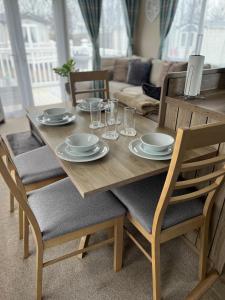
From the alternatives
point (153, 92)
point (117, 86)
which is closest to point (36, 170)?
point (153, 92)

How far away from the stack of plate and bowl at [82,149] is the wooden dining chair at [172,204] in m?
0.29

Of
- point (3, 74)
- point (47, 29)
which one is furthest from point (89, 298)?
point (47, 29)

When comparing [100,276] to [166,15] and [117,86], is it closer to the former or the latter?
[117,86]

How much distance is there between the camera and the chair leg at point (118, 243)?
1.25 meters

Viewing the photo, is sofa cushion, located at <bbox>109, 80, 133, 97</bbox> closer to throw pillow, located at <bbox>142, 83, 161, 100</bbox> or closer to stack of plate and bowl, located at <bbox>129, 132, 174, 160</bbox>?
throw pillow, located at <bbox>142, 83, 161, 100</bbox>

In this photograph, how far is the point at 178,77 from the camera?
1.41 meters

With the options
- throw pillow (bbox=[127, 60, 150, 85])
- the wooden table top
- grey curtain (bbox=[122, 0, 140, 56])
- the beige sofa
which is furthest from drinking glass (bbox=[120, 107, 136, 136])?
grey curtain (bbox=[122, 0, 140, 56])

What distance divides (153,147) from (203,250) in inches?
27.8

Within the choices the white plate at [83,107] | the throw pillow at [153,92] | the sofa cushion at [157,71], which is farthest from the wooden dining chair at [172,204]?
the sofa cushion at [157,71]

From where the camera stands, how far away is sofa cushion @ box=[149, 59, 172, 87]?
3.42 metres

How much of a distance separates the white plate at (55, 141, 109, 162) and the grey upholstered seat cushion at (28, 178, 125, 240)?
0.26 metres

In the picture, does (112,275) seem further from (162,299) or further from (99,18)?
(99,18)

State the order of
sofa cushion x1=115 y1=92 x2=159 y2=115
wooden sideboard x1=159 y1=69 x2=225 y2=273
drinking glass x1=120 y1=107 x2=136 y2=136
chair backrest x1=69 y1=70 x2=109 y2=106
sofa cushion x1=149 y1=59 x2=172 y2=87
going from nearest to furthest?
wooden sideboard x1=159 y1=69 x2=225 y2=273
drinking glass x1=120 y1=107 x2=136 y2=136
sofa cushion x1=115 y1=92 x2=159 y2=115
chair backrest x1=69 y1=70 x2=109 y2=106
sofa cushion x1=149 y1=59 x2=172 y2=87

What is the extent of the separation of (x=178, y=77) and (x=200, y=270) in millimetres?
1171
